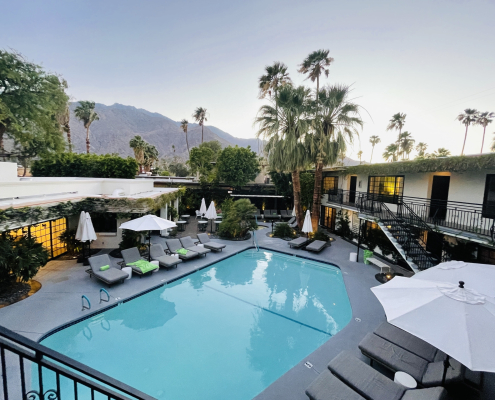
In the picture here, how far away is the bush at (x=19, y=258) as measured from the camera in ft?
24.8

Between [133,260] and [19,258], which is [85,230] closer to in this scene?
[133,260]

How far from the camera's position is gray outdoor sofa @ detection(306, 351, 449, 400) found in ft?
13.4

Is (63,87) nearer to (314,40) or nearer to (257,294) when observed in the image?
(257,294)

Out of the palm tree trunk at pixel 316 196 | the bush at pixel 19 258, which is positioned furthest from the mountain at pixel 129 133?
the bush at pixel 19 258

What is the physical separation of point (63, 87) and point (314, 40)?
58.0 ft

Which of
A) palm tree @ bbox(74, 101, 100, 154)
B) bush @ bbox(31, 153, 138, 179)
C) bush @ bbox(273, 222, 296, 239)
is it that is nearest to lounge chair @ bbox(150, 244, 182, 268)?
bush @ bbox(273, 222, 296, 239)

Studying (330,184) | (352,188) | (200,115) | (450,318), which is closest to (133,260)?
(450,318)

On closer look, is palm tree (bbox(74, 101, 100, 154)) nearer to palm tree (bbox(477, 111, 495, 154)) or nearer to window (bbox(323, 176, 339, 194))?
window (bbox(323, 176, 339, 194))

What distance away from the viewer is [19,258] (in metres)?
7.73

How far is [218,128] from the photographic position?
192250 millimetres

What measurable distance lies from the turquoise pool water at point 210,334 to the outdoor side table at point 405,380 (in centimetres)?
235

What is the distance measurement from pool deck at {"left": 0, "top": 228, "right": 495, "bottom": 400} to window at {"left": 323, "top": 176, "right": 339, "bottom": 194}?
27.6 feet

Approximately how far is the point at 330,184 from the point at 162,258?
16023mm

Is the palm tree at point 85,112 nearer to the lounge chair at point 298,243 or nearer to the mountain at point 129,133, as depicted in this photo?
the lounge chair at point 298,243
